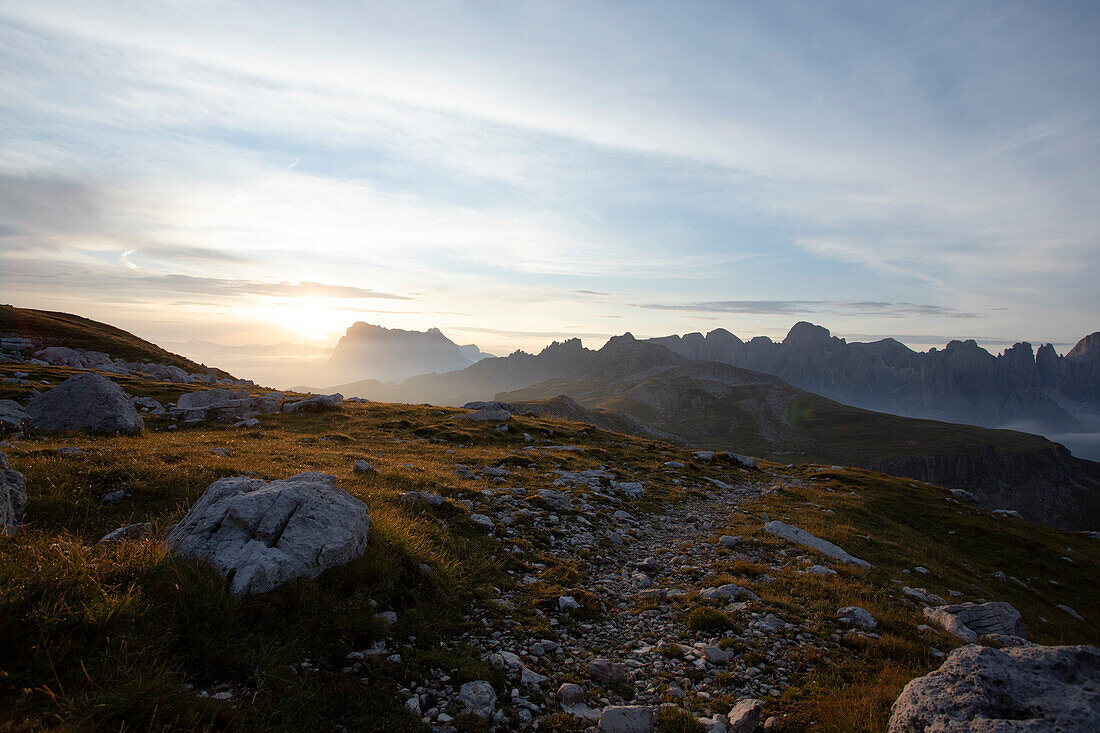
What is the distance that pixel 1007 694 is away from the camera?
5629mm

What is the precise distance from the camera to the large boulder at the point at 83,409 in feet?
65.6

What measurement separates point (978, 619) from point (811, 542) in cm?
561

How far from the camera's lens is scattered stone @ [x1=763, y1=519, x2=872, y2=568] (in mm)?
17016

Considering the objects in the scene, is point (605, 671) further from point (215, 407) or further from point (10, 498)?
point (215, 407)

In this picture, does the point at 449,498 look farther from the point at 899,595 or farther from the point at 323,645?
the point at 899,595

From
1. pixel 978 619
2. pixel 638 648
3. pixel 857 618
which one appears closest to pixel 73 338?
pixel 638 648

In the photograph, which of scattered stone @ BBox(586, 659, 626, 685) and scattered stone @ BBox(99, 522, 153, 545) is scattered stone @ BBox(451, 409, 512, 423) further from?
scattered stone @ BBox(586, 659, 626, 685)

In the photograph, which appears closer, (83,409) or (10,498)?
(10,498)

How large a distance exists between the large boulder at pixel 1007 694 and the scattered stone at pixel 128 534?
12433 mm

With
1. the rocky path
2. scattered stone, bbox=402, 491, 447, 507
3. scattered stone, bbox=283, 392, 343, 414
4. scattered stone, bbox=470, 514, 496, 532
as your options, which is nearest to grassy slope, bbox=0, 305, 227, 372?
scattered stone, bbox=283, 392, 343, 414

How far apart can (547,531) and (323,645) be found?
9122 millimetres

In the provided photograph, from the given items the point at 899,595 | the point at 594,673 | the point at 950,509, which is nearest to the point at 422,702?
the point at 594,673

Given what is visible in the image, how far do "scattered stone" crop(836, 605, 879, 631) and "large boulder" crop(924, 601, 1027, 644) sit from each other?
2.47m

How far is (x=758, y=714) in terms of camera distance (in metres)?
7.13
